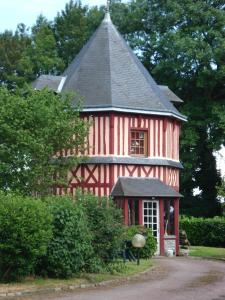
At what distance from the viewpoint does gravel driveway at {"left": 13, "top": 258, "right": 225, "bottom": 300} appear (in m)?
14.7

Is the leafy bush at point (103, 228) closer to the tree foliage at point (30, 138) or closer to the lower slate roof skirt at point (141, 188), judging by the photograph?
the tree foliage at point (30, 138)

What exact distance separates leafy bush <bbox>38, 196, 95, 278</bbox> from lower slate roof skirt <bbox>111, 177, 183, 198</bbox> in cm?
909

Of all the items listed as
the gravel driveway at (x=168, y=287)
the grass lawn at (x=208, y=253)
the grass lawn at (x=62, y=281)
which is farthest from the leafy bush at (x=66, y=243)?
the grass lawn at (x=208, y=253)

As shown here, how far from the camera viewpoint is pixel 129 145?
28.5 meters

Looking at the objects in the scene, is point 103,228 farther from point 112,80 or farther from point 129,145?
point 112,80

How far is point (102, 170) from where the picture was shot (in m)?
28.1

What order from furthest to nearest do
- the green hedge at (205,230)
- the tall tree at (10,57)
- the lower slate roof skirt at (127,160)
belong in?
the tall tree at (10,57), the green hedge at (205,230), the lower slate roof skirt at (127,160)

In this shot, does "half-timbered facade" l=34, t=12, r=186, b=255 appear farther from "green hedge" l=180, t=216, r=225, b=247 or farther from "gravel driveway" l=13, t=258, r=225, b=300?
"gravel driveway" l=13, t=258, r=225, b=300

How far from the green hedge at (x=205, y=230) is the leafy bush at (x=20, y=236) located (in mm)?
18409

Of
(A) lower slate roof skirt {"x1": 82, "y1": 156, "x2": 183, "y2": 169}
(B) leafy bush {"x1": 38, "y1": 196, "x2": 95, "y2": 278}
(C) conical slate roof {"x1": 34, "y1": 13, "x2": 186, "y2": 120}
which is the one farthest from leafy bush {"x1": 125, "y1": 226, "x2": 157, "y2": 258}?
(C) conical slate roof {"x1": 34, "y1": 13, "x2": 186, "y2": 120}

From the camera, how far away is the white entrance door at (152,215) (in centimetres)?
2772

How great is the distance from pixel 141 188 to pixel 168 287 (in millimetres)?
11131

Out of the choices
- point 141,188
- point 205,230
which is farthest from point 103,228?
point 205,230

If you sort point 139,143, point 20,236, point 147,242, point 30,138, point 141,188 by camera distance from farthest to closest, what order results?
point 139,143 < point 141,188 < point 30,138 < point 147,242 < point 20,236
